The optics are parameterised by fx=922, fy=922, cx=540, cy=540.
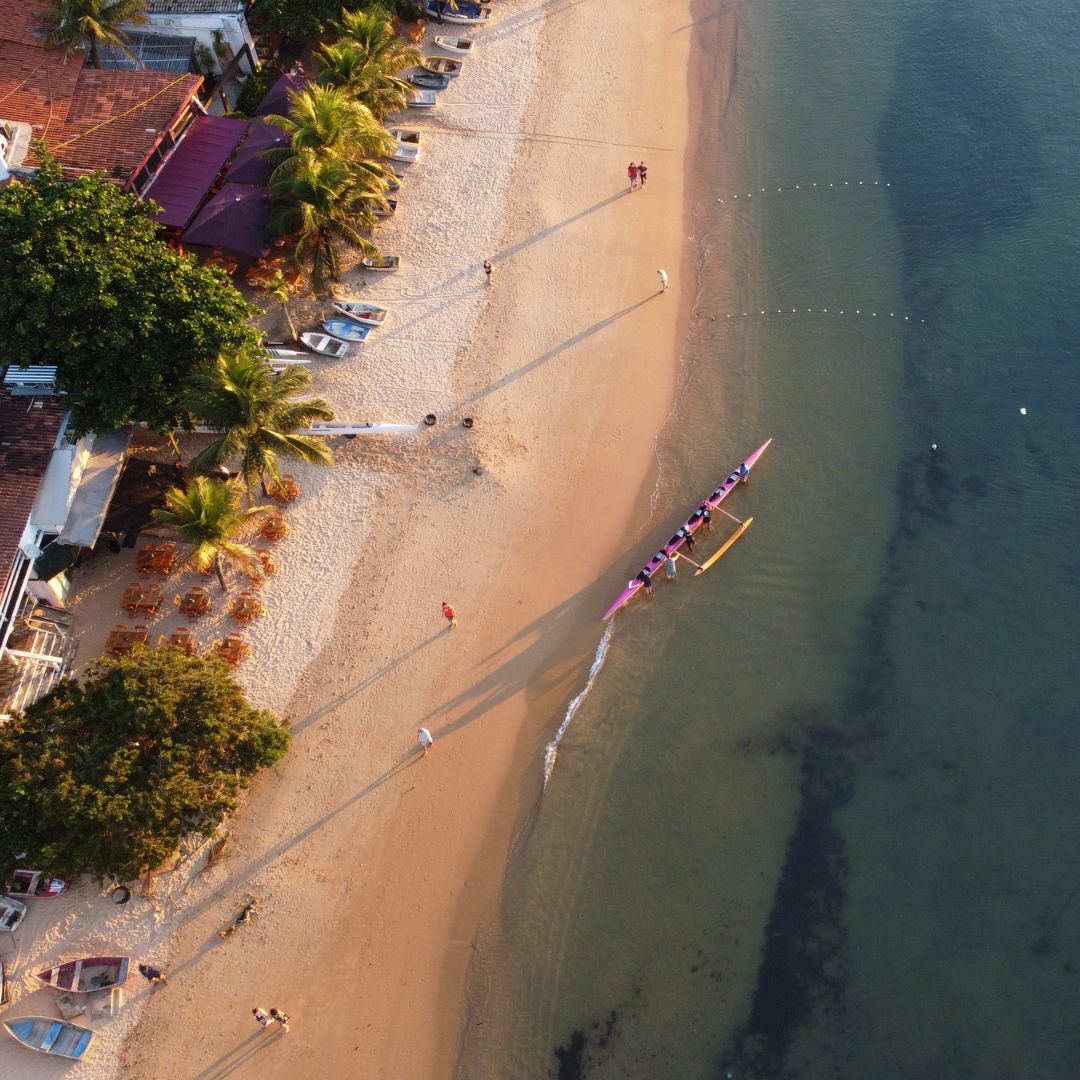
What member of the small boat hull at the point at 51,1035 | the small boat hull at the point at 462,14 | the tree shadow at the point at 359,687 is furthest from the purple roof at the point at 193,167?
the small boat hull at the point at 51,1035

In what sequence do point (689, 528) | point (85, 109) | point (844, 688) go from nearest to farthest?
point (844, 688) < point (689, 528) < point (85, 109)

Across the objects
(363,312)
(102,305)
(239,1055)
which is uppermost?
(102,305)

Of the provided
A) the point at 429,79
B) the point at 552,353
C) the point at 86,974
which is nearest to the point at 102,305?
the point at 552,353

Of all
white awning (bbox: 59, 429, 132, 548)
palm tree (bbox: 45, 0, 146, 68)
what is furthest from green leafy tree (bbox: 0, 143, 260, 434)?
palm tree (bbox: 45, 0, 146, 68)

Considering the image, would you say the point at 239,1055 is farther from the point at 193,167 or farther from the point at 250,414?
the point at 193,167

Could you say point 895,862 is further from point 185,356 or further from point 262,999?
point 185,356

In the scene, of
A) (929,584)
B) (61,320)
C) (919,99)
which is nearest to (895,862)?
(929,584)
